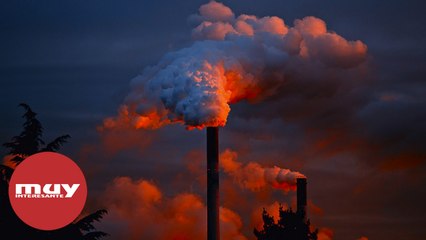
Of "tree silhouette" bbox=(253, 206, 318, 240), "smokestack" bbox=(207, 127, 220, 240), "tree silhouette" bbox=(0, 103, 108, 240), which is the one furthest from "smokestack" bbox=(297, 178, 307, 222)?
"tree silhouette" bbox=(0, 103, 108, 240)

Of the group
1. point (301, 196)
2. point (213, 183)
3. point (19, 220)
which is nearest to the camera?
point (19, 220)

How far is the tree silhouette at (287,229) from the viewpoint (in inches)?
2697

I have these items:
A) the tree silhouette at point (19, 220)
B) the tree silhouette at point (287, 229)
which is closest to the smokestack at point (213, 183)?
the tree silhouette at point (287, 229)

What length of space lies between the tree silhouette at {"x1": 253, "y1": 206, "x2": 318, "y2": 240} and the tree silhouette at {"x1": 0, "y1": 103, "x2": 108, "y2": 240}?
26.8m

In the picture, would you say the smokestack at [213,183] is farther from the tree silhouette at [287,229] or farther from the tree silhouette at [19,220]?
the tree silhouette at [19,220]

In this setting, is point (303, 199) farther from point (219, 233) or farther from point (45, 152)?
point (45, 152)

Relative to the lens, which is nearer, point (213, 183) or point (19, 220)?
point (19, 220)

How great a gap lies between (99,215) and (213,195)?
2396 cm

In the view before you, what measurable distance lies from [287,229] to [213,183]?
6.88m

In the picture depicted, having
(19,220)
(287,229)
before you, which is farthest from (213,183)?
(19,220)

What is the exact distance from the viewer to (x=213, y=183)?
67.1m

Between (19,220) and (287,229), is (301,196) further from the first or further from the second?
(19,220)

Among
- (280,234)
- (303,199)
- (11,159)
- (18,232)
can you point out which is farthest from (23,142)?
(303,199)

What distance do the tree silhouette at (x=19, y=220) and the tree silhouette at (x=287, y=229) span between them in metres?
26.8
